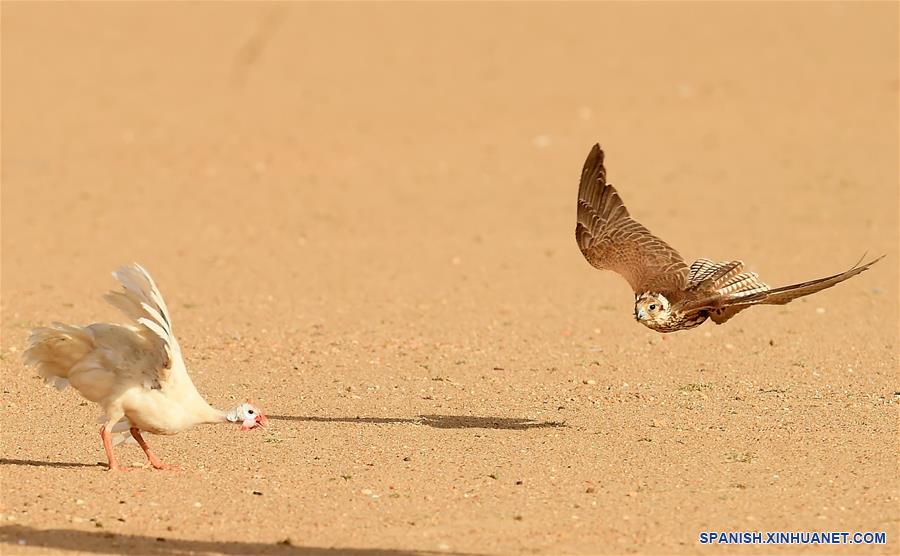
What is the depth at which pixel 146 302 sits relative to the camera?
24.4 ft

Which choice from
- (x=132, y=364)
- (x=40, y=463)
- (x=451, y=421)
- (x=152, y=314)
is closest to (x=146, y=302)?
(x=152, y=314)

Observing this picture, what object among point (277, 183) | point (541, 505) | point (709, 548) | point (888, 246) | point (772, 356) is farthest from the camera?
point (277, 183)

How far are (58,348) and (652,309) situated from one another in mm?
3616

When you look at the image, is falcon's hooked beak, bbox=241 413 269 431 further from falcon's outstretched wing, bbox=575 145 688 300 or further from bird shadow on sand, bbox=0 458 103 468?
falcon's outstretched wing, bbox=575 145 688 300

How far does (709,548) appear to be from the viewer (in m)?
6.44

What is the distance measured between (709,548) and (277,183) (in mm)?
12985

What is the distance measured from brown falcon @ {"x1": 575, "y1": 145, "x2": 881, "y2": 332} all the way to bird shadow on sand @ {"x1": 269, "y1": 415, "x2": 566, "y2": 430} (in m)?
1.01

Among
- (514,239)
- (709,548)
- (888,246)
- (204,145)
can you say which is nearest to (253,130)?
(204,145)

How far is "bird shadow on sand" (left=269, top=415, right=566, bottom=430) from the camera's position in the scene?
867 cm

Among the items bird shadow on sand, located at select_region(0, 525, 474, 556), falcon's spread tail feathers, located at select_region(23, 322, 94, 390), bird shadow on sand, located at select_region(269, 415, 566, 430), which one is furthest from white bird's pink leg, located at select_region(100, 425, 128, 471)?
bird shadow on sand, located at select_region(269, 415, 566, 430)

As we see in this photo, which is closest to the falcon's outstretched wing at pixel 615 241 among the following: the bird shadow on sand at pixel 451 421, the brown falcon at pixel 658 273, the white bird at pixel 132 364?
the brown falcon at pixel 658 273

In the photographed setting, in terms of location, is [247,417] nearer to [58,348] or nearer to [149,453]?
[149,453]

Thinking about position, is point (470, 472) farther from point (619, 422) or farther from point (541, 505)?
point (619, 422)

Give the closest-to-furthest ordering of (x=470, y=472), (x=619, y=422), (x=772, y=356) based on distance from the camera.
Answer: (x=470, y=472), (x=619, y=422), (x=772, y=356)
